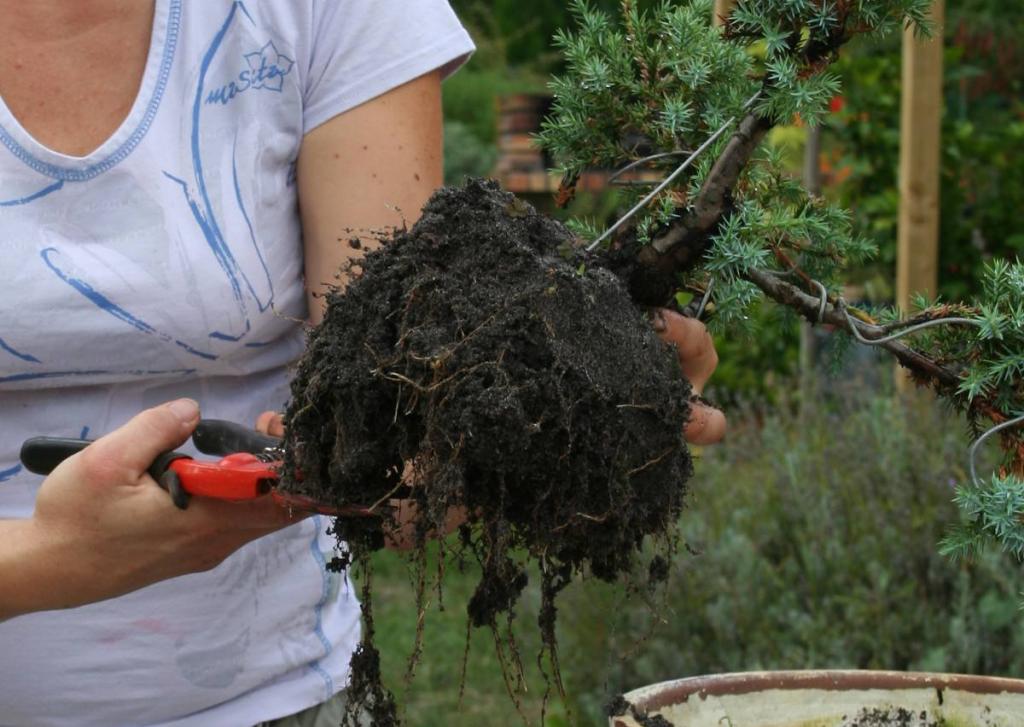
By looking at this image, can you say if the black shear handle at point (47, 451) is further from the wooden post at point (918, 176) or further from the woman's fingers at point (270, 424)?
the wooden post at point (918, 176)

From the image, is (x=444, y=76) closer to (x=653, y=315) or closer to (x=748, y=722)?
(x=653, y=315)

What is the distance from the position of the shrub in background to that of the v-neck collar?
1.63 m

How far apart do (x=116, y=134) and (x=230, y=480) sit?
1.51ft

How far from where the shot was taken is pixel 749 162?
1444 millimetres

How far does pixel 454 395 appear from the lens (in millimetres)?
1115

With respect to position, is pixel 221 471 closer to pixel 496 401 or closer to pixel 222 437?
pixel 222 437

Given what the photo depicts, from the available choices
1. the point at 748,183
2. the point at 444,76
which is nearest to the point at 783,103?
the point at 748,183

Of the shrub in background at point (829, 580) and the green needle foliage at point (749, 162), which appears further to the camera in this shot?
the shrub in background at point (829, 580)

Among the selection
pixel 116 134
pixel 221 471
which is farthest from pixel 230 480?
pixel 116 134

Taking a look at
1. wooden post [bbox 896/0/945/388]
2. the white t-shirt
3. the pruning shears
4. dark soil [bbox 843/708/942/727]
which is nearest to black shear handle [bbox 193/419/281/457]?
the pruning shears

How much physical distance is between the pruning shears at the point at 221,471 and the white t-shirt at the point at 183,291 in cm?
11

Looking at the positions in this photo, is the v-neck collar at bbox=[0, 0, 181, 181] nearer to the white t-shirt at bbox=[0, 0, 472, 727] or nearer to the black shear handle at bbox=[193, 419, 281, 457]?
the white t-shirt at bbox=[0, 0, 472, 727]

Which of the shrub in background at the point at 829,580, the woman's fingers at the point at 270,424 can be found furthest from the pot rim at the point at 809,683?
the shrub in background at the point at 829,580

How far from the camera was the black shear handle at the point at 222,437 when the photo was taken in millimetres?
1407
